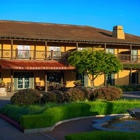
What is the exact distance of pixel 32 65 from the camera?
105 feet

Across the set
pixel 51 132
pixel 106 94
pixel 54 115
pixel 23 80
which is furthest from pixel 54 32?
pixel 51 132

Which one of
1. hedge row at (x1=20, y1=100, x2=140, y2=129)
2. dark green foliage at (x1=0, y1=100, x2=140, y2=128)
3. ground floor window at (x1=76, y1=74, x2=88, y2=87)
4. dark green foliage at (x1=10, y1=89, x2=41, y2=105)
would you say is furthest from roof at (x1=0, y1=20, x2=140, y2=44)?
hedge row at (x1=20, y1=100, x2=140, y2=129)

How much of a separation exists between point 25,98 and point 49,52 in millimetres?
17696

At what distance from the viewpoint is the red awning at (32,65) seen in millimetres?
30672

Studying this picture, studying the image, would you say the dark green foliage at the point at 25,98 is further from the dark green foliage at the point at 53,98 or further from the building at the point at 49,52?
the building at the point at 49,52

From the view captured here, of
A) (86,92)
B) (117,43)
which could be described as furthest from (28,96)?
(117,43)

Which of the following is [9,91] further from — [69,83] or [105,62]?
[105,62]

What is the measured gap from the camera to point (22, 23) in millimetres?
40094

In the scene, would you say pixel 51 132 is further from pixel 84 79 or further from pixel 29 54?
pixel 84 79

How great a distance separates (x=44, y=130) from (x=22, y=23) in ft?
95.2

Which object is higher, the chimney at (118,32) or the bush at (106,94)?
the chimney at (118,32)

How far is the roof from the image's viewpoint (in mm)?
33787

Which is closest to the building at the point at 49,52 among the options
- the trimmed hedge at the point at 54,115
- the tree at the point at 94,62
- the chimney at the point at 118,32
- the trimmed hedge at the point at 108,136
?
the chimney at the point at 118,32

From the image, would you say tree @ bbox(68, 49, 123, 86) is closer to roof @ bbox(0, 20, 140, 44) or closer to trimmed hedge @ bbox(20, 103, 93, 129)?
roof @ bbox(0, 20, 140, 44)
